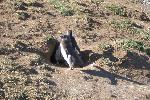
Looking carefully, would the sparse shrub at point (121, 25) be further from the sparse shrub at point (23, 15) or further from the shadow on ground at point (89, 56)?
the sparse shrub at point (23, 15)

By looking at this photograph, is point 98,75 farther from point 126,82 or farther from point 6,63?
point 6,63

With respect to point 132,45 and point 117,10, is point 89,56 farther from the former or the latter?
point 117,10

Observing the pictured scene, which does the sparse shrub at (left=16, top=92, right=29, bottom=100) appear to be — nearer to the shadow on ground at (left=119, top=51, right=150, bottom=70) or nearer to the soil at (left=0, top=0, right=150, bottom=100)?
the soil at (left=0, top=0, right=150, bottom=100)

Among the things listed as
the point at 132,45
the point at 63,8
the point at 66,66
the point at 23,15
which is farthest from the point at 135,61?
the point at 23,15

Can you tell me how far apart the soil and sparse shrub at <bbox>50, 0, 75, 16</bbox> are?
135 mm

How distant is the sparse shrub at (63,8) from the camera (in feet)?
61.1

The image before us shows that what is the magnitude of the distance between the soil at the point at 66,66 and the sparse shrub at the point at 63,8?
14cm

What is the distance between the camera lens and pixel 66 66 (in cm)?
1595

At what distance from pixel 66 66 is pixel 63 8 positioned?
360 centimetres

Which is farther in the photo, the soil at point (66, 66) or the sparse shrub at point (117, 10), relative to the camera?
the sparse shrub at point (117, 10)

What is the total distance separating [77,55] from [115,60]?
131 centimetres

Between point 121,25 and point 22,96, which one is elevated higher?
point 121,25

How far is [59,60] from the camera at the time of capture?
53.4ft

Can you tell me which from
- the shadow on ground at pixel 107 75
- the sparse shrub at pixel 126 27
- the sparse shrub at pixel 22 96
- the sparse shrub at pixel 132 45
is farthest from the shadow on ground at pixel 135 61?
the sparse shrub at pixel 22 96
